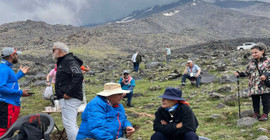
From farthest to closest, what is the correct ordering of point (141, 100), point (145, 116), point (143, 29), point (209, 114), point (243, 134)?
point (143, 29) → point (141, 100) → point (145, 116) → point (209, 114) → point (243, 134)

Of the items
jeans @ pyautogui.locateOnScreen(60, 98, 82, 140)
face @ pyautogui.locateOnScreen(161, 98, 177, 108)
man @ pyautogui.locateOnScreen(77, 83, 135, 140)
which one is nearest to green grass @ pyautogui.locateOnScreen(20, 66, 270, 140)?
jeans @ pyautogui.locateOnScreen(60, 98, 82, 140)

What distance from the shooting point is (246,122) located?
7.11 metres

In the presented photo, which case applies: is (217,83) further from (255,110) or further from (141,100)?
(255,110)

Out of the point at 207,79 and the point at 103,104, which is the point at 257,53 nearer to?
the point at 103,104

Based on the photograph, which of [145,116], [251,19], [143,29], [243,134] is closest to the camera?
[243,134]

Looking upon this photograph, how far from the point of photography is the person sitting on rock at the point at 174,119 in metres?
4.83

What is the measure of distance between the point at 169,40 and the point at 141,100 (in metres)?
81.8

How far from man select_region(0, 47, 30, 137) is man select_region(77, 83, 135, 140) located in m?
1.93

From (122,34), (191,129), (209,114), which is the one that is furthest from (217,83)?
(122,34)

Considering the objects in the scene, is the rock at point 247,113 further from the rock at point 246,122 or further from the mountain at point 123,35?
the mountain at point 123,35

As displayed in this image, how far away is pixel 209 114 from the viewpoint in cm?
888

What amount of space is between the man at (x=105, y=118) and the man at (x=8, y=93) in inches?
75.9

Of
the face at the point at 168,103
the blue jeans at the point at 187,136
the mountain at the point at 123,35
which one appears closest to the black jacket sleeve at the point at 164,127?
the blue jeans at the point at 187,136

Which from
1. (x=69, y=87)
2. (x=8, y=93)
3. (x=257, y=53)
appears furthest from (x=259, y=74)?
(x=8, y=93)
